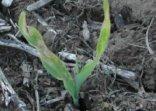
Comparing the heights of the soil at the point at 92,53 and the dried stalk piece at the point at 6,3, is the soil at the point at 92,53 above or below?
below

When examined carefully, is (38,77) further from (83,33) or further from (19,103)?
(83,33)

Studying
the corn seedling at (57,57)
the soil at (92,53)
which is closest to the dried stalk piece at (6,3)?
the soil at (92,53)

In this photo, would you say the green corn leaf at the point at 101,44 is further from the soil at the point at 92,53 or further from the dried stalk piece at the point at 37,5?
the dried stalk piece at the point at 37,5

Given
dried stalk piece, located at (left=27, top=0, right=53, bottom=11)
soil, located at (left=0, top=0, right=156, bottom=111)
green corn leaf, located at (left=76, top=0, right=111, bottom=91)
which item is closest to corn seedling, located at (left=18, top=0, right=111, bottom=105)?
green corn leaf, located at (left=76, top=0, right=111, bottom=91)

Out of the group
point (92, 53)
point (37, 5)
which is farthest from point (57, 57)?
point (37, 5)

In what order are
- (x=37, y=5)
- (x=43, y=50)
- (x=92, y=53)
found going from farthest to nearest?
(x=37, y=5)
(x=92, y=53)
(x=43, y=50)

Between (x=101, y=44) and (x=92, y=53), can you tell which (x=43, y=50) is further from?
(x=92, y=53)
